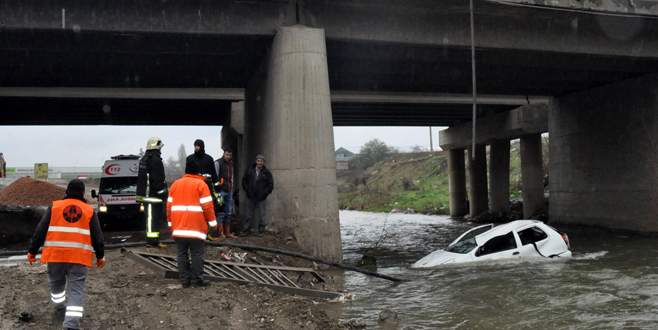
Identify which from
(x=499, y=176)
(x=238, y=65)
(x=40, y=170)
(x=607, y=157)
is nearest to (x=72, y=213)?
(x=238, y=65)

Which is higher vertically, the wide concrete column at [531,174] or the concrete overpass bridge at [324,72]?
the concrete overpass bridge at [324,72]

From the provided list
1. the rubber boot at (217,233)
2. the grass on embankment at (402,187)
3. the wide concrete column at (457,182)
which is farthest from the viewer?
the grass on embankment at (402,187)

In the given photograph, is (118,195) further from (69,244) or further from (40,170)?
(40,170)

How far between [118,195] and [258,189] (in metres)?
8.85

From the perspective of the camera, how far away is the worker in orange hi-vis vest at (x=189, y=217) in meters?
7.63

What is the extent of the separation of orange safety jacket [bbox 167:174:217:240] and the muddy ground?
34.8 inches

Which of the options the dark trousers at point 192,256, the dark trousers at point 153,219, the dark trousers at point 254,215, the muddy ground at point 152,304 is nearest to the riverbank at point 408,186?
the dark trousers at point 254,215

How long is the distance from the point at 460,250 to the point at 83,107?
62.6ft

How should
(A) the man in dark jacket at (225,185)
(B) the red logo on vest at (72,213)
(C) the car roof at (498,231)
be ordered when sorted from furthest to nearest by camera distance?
(C) the car roof at (498,231) → (A) the man in dark jacket at (225,185) → (B) the red logo on vest at (72,213)

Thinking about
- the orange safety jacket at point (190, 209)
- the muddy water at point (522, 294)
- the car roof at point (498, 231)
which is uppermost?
the orange safety jacket at point (190, 209)

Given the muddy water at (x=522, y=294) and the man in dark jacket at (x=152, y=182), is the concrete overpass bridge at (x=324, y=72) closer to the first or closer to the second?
the muddy water at (x=522, y=294)

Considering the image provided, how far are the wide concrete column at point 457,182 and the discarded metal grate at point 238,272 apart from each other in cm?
3048

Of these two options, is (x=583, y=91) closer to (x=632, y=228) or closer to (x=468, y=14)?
(x=632, y=228)

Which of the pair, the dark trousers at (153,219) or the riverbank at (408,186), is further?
the riverbank at (408,186)
